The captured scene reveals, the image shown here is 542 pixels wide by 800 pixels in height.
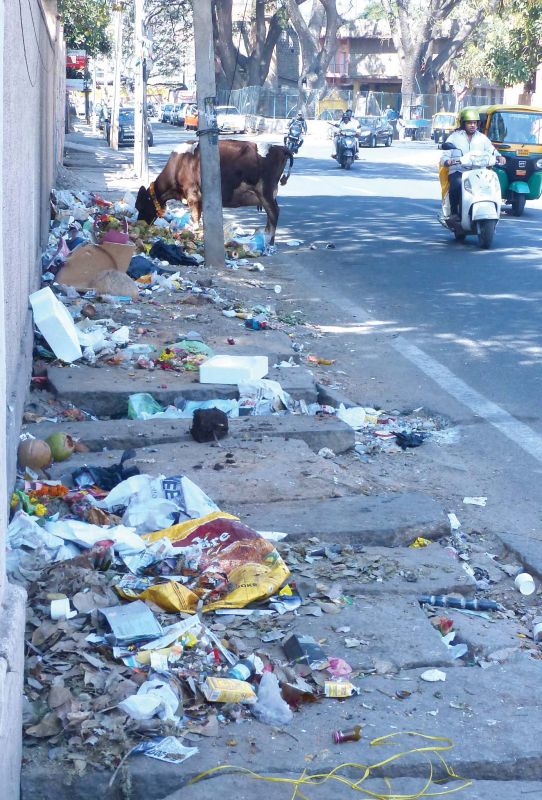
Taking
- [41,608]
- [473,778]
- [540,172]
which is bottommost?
[473,778]

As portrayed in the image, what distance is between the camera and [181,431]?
612 cm

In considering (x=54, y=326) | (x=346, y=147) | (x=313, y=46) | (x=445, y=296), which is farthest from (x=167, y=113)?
(x=54, y=326)

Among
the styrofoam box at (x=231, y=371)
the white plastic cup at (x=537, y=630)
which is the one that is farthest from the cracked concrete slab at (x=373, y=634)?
the styrofoam box at (x=231, y=371)

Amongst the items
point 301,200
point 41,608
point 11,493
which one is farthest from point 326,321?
point 301,200

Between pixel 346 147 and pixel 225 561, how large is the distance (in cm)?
2772

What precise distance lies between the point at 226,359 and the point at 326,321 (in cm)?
303

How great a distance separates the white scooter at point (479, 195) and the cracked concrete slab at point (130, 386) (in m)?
7.34

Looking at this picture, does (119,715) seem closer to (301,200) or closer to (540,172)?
(540,172)

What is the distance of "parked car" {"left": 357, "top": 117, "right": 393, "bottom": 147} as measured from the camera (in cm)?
4559

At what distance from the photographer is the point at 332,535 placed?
474 cm

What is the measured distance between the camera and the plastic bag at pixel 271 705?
3.28 m

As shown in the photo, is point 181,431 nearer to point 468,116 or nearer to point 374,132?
point 468,116

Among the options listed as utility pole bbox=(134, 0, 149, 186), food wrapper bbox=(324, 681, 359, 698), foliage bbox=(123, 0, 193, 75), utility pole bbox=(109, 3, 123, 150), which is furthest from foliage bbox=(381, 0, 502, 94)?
food wrapper bbox=(324, 681, 359, 698)

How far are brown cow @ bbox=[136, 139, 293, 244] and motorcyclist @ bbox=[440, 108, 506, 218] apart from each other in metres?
2.32
